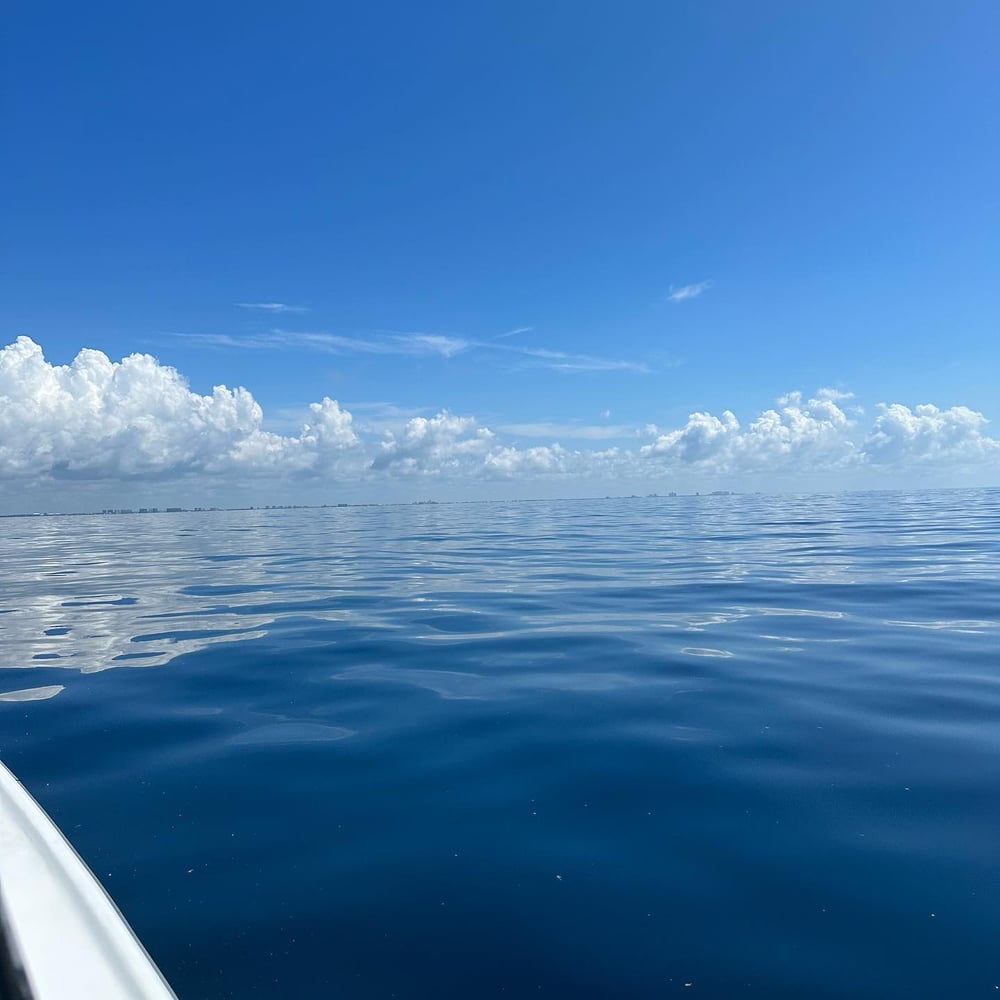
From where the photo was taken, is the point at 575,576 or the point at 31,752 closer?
the point at 31,752

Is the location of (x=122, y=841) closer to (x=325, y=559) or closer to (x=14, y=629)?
(x=14, y=629)

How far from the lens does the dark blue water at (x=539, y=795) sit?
10.9 feet

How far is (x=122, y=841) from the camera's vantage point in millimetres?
4445

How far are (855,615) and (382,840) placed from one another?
9785 millimetres

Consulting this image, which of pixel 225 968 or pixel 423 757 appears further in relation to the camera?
pixel 423 757

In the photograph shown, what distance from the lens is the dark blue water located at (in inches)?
131

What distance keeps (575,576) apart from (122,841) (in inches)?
552

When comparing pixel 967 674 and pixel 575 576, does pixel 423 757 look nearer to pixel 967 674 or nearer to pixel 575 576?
pixel 967 674

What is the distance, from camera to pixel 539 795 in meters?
5.06

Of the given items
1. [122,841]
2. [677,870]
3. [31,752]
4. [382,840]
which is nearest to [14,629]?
[31,752]

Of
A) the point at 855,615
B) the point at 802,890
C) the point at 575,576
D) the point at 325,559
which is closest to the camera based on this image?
the point at 802,890

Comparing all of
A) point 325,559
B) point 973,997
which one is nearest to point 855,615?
point 973,997

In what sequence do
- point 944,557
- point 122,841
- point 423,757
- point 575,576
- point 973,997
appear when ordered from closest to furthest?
1. point 973,997
2. point 122,841
3. point 423,757
4. point 575,576
5. point 944,557

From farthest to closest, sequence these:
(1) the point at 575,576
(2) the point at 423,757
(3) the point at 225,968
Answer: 1. (1) the point at 575,576
2. (2) the point at 423,757
3. (3) the point at 225,968
